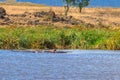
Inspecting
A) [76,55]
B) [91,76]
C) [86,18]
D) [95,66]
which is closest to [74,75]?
[91,76]

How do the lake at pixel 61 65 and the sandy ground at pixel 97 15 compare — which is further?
the sandy ground at pixel 97 15

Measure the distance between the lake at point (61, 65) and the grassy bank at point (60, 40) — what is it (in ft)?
5.12

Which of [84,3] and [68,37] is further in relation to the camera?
[84,3]

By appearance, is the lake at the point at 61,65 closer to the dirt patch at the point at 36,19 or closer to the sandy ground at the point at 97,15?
the dirt patch at the point at 36,19

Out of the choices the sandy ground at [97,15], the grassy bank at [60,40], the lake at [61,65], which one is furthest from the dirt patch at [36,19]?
the lake at [61,65]

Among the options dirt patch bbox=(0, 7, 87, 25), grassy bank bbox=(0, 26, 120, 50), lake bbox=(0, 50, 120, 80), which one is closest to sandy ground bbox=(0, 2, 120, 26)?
dirt patch bbox=(0, 7, 87, 25)

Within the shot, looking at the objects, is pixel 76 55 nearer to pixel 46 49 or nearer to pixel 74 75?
pixel 46 49

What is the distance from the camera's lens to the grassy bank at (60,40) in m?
42.3

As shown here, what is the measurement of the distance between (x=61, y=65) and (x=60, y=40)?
1234cm

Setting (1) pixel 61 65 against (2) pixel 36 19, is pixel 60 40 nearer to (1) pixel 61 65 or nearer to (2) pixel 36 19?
(1) pixel 61 65

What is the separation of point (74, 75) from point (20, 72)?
2.28 meters

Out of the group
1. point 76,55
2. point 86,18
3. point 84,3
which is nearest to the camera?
point 76,55

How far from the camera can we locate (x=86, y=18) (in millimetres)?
81438

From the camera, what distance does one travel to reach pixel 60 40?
4356cm
